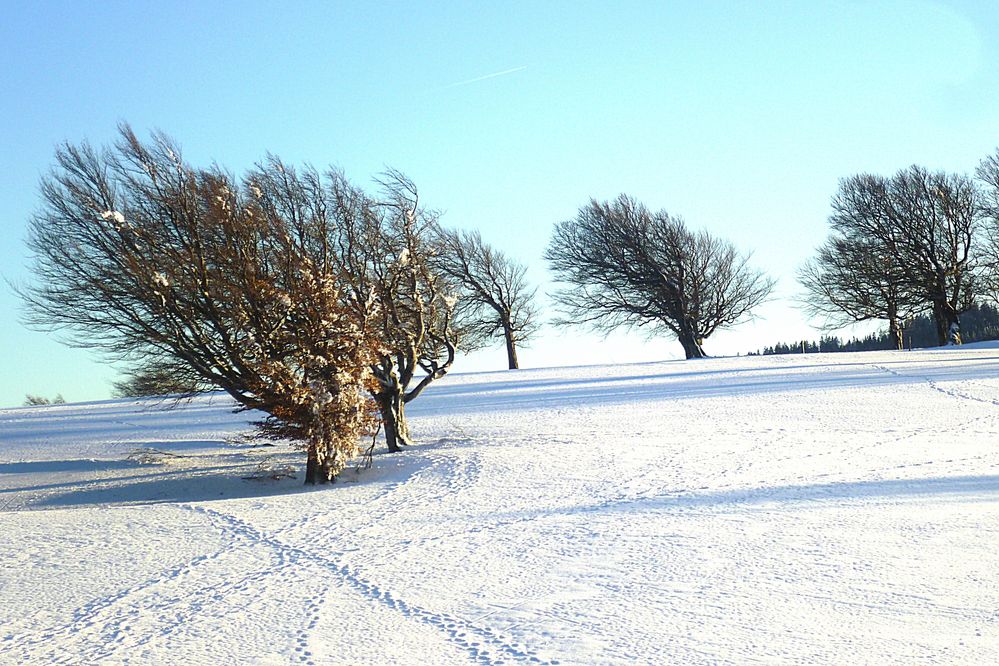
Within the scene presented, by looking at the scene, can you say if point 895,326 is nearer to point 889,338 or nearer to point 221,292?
point 889,338

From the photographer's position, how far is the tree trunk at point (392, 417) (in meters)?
14.4

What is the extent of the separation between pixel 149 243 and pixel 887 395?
14784 mm

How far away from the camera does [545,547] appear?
23.3ft

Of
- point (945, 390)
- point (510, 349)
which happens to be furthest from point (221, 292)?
point (510, 349)

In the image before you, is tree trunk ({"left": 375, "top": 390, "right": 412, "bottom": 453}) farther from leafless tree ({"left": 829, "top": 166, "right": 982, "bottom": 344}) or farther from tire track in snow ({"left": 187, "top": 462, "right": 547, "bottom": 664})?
leafless tree ({"left": 829, "top": 166, "right": 982, "bottom": 344})

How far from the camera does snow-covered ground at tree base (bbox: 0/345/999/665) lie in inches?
191

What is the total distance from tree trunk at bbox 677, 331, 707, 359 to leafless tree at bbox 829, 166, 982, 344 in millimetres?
8848

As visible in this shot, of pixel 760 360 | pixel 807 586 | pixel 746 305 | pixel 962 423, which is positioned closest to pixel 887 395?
pixel 962 423

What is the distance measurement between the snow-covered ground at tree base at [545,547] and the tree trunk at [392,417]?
69cm

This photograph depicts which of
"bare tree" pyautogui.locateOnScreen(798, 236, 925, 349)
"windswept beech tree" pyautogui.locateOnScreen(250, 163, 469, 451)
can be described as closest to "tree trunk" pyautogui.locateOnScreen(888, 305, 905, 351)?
"bare tree" pyautogui.locateOnScreen(798, 236, 925, 349)

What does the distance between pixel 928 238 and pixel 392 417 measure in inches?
1248

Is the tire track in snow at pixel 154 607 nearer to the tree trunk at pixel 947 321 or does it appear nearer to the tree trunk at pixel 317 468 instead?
the tree trunk at pixel 317 468

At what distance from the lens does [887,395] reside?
690 inches

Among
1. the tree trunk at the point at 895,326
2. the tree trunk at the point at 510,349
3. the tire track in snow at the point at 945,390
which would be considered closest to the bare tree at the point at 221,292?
→ the tire track in snow at the point at 945,390
